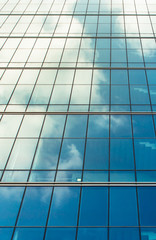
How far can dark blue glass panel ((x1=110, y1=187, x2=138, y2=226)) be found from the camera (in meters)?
13.6

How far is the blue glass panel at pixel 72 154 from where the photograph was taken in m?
16.1

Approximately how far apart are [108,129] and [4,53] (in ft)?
48.8

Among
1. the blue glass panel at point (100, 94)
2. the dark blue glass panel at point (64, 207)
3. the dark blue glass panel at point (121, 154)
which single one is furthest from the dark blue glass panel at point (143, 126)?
the dark blue glass panel at point (64, 207)

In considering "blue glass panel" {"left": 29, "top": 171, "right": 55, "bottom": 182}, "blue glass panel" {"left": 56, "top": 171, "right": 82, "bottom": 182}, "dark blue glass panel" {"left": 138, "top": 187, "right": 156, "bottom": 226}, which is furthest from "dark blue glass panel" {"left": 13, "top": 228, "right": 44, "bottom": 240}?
"dark blue glass panel" {"left": 138, "top": 187, "right": 156, "bottom": 226}

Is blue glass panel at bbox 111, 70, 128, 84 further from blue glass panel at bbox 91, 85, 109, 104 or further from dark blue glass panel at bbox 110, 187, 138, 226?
dark blue glass panel at bbox 110, 187, 138, 226

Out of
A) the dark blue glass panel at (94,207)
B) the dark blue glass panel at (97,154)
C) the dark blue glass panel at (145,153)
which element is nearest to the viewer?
the dark blue glass panel at (94,207)

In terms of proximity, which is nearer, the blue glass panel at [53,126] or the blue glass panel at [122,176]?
the blue glass panel at [122,176]

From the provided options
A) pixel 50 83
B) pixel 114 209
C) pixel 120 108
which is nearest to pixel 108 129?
pixel 120 108

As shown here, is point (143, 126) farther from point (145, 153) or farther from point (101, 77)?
point (101, 77)

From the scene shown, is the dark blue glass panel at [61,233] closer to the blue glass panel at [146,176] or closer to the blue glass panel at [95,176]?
the blue glass panel at [95,176]

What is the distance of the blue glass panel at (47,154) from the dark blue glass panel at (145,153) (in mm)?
5460

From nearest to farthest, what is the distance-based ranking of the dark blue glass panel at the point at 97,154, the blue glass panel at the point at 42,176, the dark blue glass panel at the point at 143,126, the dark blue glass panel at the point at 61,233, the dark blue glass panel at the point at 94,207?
1. the dark blue glass panel at the point at 61,233
2. the dark blue glass panel at the point at 94,207
3. the blue glass panel at the point at 42,176
4. the dark blue glass panel at the point at 97,154
5. the dark blue glass panel at the point at 143,126

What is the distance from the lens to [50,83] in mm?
22141

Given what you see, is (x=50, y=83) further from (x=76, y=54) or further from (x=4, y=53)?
(x=4, y=53)
